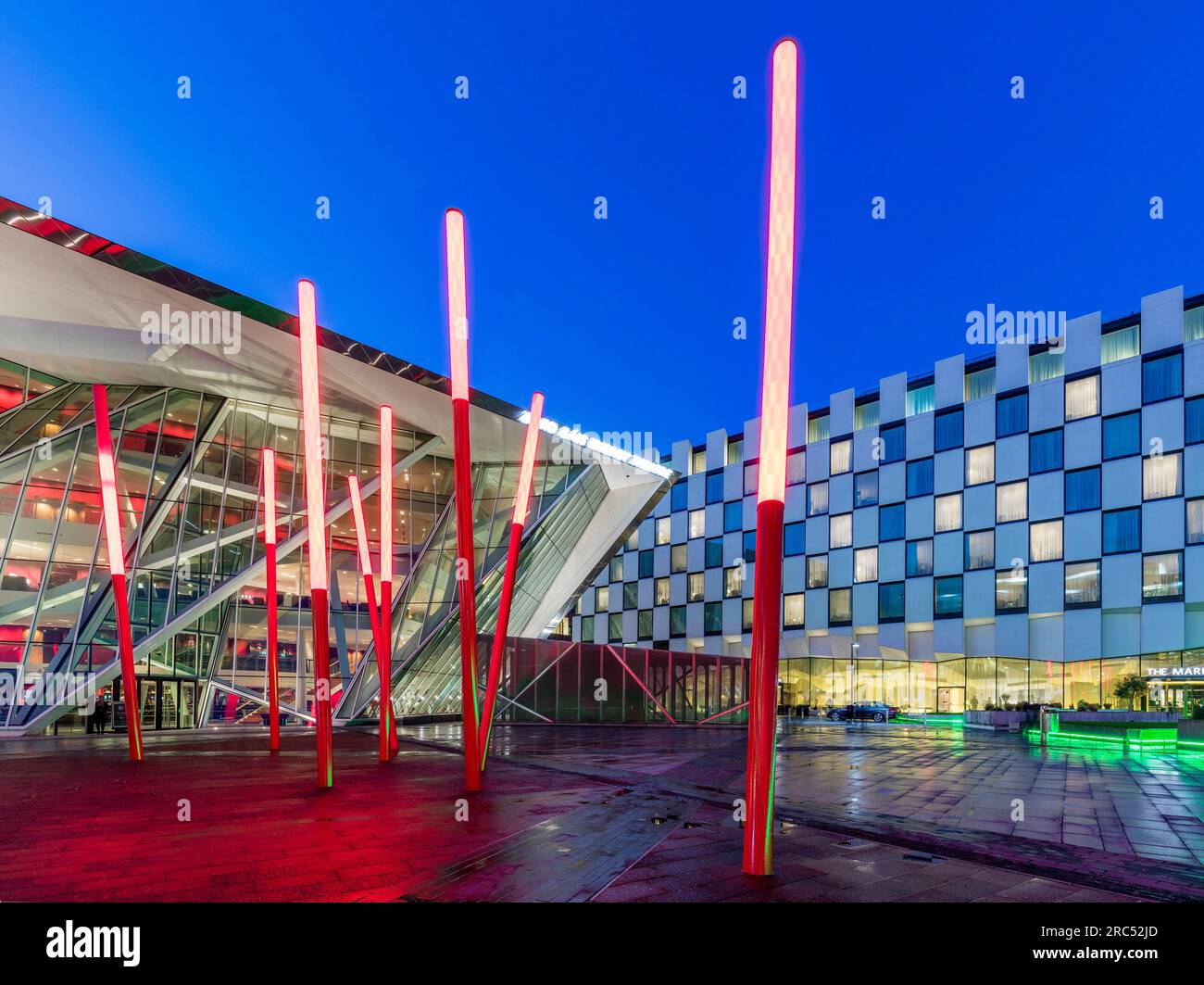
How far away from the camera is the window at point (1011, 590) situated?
53.5m

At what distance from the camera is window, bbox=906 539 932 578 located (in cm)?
5909

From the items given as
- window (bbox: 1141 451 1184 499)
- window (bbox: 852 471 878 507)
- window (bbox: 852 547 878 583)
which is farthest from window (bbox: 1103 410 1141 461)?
window (bbox: 852 547 878 583)

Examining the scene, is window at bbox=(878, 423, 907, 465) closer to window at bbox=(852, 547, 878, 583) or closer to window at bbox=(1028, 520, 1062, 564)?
window at bbox=(852, 547, 878, 583)

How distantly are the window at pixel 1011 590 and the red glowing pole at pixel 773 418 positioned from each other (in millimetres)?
52644

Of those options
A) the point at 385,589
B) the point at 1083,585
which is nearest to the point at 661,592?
the point at 1083,585

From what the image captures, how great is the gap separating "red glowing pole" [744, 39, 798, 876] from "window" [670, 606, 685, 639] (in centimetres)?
7051

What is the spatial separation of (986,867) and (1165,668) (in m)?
48.7

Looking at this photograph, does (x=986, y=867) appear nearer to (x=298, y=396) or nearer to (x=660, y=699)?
(x=298, y=396)

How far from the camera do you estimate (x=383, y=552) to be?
1778cm

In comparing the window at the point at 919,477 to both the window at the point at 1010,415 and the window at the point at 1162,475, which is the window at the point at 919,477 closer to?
the window at the point at 1010,415

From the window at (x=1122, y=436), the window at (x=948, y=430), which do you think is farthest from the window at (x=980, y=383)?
the window at (x=1122, y=436)

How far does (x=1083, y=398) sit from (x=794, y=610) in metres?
26.5

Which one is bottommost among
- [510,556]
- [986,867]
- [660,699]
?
[660,699]
